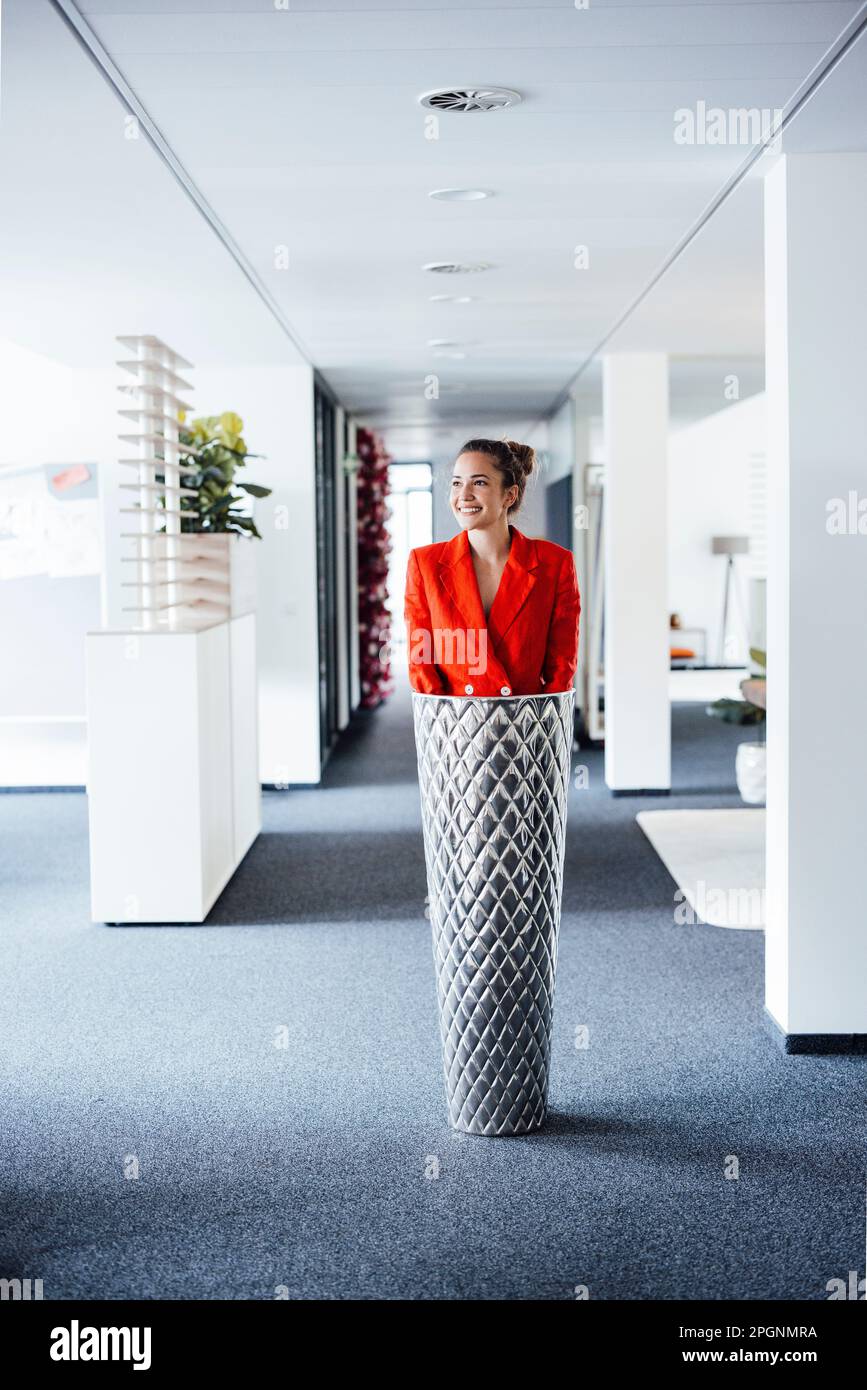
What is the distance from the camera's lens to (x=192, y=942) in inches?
203

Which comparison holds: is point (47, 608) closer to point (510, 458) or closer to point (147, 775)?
point (147, 775)

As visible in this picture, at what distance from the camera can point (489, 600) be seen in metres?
3.26

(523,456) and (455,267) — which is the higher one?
(455,267)

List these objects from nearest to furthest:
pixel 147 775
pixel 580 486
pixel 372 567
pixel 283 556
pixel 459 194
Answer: pixel 459 194
pixel 147 775
pixel 283 556
pixel 580 486
pixel 372 567

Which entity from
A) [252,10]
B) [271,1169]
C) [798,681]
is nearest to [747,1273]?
[271,1169]

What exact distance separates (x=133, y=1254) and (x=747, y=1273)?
1.21 meters

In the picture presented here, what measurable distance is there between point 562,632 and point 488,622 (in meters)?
0.18

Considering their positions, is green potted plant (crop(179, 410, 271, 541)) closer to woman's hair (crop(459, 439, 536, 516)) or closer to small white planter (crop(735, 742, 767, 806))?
woman's hair (crop(459, 439, 536, 516))

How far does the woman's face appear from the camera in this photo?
3.25m

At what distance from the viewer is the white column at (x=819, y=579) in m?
3.82

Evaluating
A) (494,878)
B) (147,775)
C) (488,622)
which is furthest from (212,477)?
(494,878)

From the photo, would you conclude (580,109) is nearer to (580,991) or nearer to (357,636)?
(580,991)

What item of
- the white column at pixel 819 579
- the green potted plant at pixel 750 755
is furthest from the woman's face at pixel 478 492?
the green potted plant at pixel 750 755

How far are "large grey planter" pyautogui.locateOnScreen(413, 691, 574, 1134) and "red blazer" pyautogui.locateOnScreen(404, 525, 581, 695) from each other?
72 millimetres
